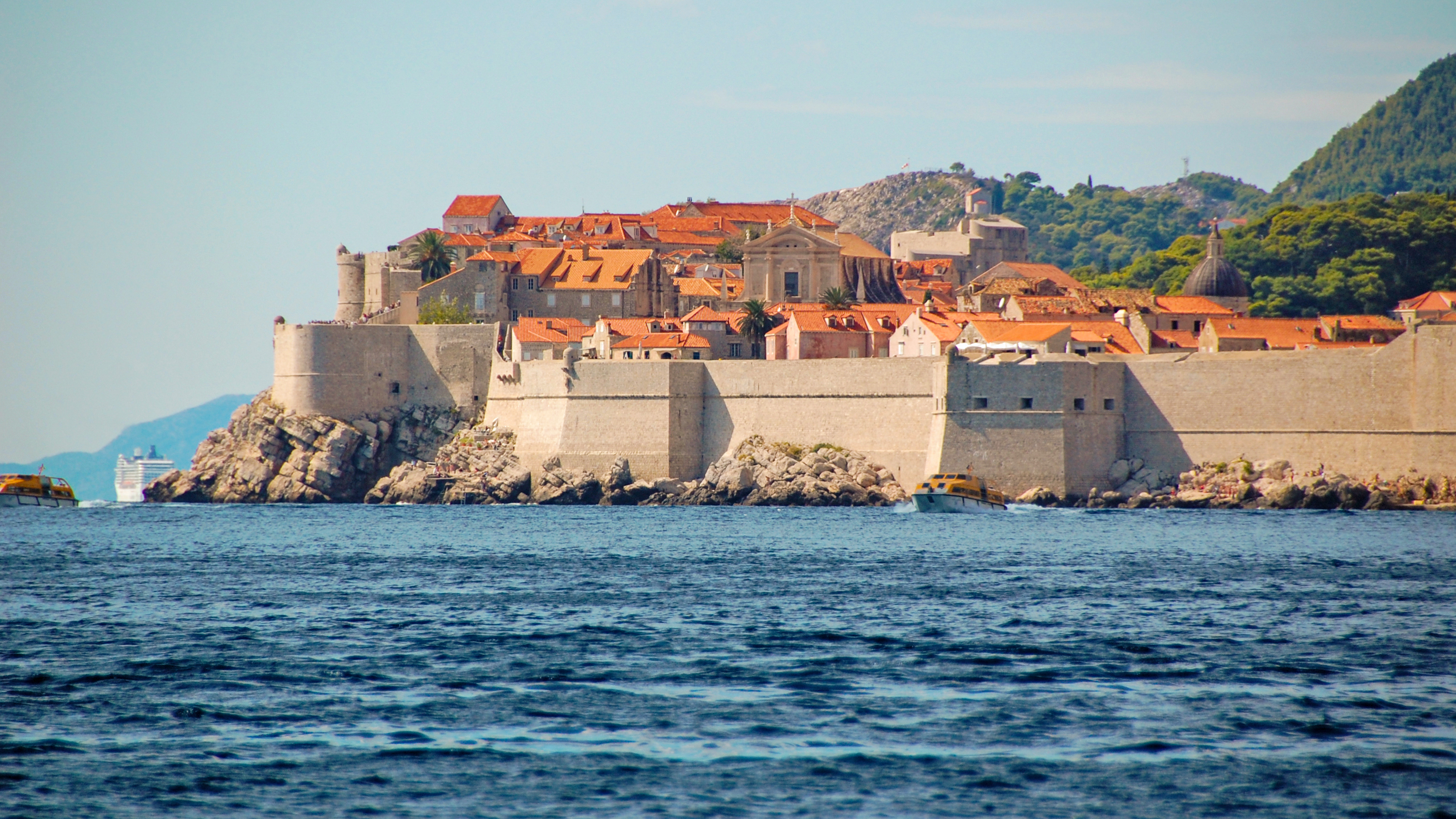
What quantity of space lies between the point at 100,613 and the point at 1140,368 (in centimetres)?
3278

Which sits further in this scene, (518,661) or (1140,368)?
(1140,368)

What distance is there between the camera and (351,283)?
6512cm

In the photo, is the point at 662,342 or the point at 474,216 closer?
the point at 662,342

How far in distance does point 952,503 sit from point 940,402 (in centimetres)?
369

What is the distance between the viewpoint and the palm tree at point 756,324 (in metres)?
59.3

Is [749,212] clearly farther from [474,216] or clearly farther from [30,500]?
[30,500]

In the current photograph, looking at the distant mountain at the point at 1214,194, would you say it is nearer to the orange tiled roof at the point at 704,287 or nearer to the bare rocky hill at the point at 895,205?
the bare rocky hill at the point at 895,205

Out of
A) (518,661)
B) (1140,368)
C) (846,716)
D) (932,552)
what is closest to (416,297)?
(1140,368)

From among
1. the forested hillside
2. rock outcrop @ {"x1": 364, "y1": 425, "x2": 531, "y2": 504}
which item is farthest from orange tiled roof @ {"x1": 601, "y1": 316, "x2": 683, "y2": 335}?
the forested hillside

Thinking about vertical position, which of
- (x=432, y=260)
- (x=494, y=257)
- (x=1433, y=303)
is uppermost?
(x=494, y=257)

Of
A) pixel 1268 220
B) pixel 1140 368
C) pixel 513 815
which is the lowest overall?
pixel 513 815

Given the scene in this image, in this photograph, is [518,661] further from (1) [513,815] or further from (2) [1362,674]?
(2) [1362,674]

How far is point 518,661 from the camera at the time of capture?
66.2ft

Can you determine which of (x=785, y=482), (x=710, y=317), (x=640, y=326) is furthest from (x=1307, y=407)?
(x=640, y=326)
